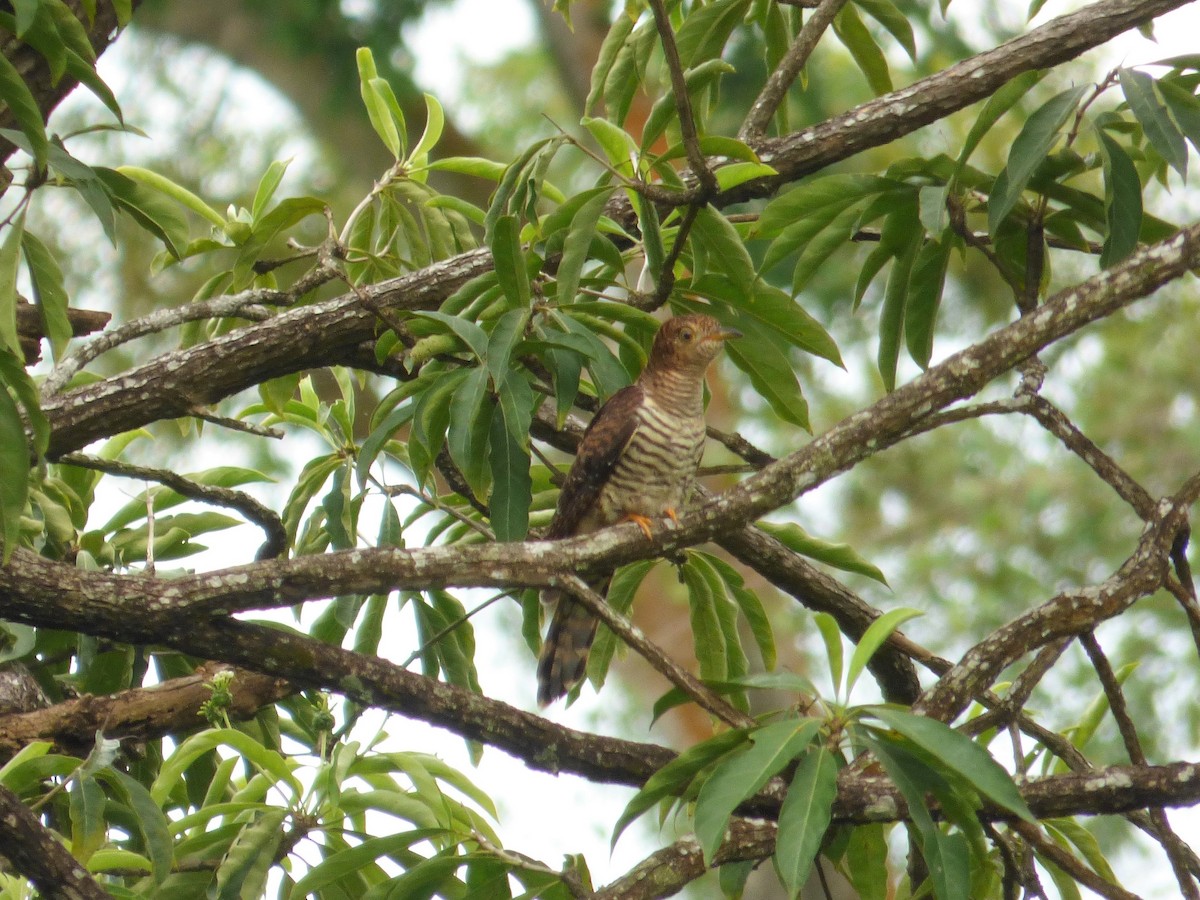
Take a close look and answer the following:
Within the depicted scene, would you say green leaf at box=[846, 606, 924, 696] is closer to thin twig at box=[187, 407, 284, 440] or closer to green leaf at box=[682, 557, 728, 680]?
green leaf at box=[682, 557, 728, 680]

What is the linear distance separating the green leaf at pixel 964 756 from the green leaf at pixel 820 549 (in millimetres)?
1176

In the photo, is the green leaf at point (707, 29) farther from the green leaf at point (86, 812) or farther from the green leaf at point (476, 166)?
the green leaf at point (86, 812)

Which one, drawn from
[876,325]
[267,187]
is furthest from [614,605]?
[876,325]

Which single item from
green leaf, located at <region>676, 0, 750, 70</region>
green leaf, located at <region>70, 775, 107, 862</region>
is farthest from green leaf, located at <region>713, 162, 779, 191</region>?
green leaf, located at <region>70, 775, 107, 862</region>

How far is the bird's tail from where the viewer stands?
11.4 ft

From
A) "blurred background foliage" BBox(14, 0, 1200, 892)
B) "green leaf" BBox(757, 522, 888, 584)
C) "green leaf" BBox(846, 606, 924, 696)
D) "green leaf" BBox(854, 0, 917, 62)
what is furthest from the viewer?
"blurred background foliage" BBox(14, 0, 1200, 892)

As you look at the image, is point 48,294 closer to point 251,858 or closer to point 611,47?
point 251,858

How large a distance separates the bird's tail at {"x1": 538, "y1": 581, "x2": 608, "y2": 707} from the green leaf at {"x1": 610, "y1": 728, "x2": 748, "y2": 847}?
54.1 inches

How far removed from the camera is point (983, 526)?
35.8 feet

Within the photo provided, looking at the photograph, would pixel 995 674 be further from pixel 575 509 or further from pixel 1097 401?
pixel 1097 401

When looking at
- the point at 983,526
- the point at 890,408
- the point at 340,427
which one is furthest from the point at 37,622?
the point at 983,526

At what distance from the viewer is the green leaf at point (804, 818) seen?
178 cm

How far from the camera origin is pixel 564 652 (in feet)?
11.5

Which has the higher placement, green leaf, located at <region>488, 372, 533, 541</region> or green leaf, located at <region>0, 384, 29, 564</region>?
green leaf, located at <region>488, 372, 533, 541</region>
